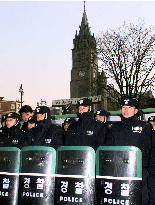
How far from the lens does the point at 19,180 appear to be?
6.22 m

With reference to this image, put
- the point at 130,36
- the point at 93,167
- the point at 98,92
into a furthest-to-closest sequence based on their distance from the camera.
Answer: the point at 98,92 → the point at 130,36 → the point at 93,167

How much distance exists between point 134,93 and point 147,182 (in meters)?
32.0

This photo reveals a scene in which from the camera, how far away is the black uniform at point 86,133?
6.74 metres

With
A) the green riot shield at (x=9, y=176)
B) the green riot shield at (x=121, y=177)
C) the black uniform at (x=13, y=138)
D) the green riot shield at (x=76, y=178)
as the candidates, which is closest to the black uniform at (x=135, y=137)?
the green riot shield at (x=121, y=177)

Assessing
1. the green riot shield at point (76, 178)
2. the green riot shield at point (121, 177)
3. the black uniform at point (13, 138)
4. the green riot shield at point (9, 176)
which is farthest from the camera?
the black uniform at point (13, 138)

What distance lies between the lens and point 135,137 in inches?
241

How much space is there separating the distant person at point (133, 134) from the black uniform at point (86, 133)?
0.33 m

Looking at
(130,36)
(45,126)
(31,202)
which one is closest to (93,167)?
(31,202)

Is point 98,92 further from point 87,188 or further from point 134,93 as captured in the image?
point 87,188

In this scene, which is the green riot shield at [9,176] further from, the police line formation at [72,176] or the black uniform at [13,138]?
the black uniform at [13,138]

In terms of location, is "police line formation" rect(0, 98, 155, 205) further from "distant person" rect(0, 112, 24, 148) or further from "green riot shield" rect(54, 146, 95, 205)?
"distant person" rect(0, 112, 24, 148)

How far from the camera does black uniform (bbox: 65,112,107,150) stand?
22.1ft

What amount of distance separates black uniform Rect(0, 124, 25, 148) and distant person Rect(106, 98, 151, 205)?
1.77m

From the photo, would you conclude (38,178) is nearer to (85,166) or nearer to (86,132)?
(85,166)
